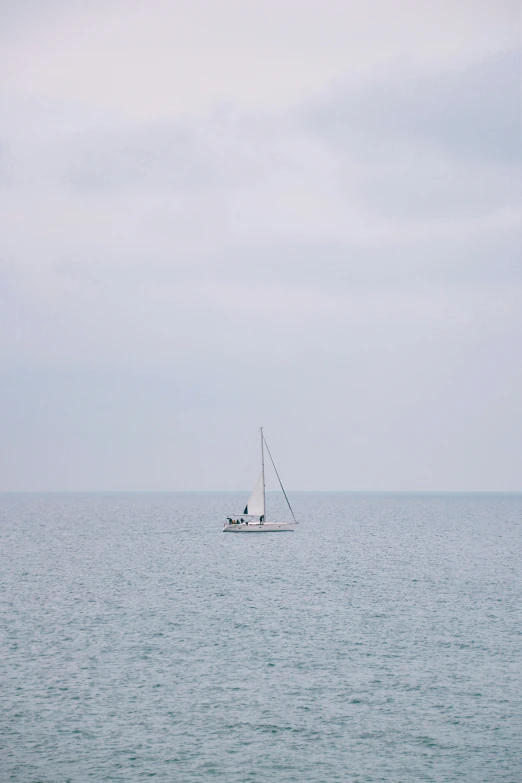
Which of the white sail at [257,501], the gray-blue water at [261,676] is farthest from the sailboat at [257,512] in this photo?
the gray-blue water at [261,676]

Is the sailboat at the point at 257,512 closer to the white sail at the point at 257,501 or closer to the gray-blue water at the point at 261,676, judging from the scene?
the white sail at the point at 257,501

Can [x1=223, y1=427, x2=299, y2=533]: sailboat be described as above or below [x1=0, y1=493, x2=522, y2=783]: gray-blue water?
above

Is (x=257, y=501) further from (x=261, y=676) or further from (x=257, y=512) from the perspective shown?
(x=261, y=676)

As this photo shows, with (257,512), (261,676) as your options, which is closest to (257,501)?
(257,512)

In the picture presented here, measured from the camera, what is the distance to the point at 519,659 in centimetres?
5369

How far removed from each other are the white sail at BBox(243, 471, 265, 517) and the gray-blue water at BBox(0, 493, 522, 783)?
3359 centimetres

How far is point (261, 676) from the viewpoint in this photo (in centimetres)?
A: 5038

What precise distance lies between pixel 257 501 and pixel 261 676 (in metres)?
86.8

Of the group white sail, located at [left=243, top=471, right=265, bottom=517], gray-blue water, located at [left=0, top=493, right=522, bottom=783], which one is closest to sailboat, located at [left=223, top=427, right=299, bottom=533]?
white sail, located at [left=243, top=471, right=265, bottom=517]

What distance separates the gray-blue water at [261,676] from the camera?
1473 inches

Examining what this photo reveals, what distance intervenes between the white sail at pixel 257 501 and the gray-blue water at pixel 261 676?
33590 millimetres

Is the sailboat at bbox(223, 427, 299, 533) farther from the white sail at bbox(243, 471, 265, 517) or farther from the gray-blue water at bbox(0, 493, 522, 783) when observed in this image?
the gray-blue water at bbox(0, 493, 522, 783)

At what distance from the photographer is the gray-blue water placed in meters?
37.4

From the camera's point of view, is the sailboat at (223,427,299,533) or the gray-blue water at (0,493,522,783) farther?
the sailboat at (223,427,299,533)
